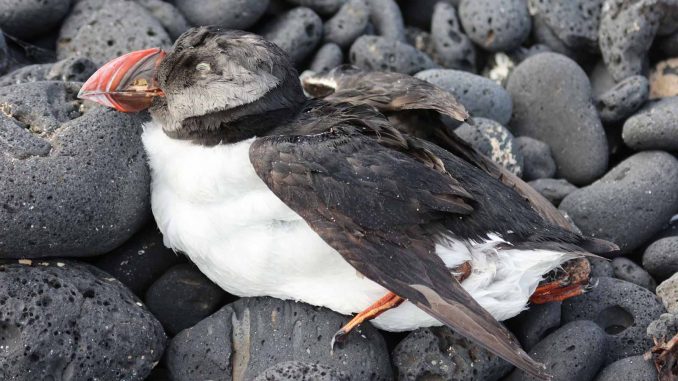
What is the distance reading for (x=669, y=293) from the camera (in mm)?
3930

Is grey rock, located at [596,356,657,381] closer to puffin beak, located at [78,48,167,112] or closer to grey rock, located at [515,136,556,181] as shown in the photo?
grey rock, located at [515,136,556,181]

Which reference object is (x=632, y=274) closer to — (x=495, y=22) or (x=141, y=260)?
(x=495, y=22)

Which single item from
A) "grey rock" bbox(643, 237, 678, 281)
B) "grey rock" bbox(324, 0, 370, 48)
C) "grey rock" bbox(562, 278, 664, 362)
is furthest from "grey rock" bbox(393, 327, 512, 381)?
"grey rock" bbox(324, 0, 370, 48)

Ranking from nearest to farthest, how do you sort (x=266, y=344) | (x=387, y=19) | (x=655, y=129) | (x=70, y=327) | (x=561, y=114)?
(x=70, y=327) < (x=266, y=344) < (x=655, y=129) < (x=561, y=114) < (x=387, y=19)

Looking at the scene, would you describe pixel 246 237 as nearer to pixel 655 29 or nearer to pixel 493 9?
pixel 493 9

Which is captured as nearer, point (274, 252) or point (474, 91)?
point (274, 252)

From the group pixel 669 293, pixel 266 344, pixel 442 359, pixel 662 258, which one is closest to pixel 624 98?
pixel 662 258

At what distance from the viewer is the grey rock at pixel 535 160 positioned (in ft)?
15.5

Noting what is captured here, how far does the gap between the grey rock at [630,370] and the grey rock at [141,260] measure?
1.81 m

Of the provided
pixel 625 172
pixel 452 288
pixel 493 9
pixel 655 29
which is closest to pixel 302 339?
pixel 452 288

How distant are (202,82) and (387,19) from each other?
2.18 metres

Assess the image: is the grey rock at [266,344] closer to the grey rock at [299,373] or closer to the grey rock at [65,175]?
the grey rock at [299,373]

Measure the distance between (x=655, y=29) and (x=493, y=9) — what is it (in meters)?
0.90

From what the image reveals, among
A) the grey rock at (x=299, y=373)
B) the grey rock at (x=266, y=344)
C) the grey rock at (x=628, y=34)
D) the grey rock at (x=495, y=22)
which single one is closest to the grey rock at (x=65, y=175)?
the grey rock at (x=266, y=344)
